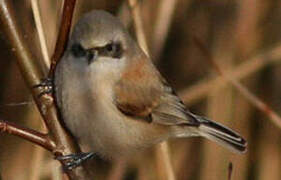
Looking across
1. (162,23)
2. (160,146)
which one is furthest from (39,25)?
(162,23)

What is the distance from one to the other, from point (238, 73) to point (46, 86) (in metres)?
1.52

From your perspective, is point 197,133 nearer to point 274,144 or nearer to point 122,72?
point 122,72

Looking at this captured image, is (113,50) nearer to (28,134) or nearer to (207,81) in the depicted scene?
(28,134)

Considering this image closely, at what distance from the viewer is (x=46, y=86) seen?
1.88 meters

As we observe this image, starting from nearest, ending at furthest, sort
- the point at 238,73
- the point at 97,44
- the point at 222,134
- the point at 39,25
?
the point at 39,25
the point at 97,44
the point at 222,134
the point at 238,73

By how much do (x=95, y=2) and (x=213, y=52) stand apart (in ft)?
2.21

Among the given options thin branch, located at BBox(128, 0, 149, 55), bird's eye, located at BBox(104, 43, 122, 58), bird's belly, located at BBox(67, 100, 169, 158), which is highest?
thin branch, located at BBox(128, 0, 149, 55)

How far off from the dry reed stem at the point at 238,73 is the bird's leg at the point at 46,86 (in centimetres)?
138

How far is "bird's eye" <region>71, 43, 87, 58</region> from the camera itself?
2027 mm

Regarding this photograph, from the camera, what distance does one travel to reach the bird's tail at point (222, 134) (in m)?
2.51

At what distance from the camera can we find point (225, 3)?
339 cm

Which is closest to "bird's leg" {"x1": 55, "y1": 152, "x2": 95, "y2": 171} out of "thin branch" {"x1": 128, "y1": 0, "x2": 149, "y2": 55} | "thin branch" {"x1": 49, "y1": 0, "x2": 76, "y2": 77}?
"thin branch" {"x1": 49, "y1": 0, "x2": 76, "y2": 77}

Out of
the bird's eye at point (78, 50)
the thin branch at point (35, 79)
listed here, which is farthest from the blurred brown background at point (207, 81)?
the thin branch at point (35, 79)

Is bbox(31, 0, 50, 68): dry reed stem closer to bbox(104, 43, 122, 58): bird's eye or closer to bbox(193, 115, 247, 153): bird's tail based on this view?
bbox(104, 43, 122, 58): bird's eye
